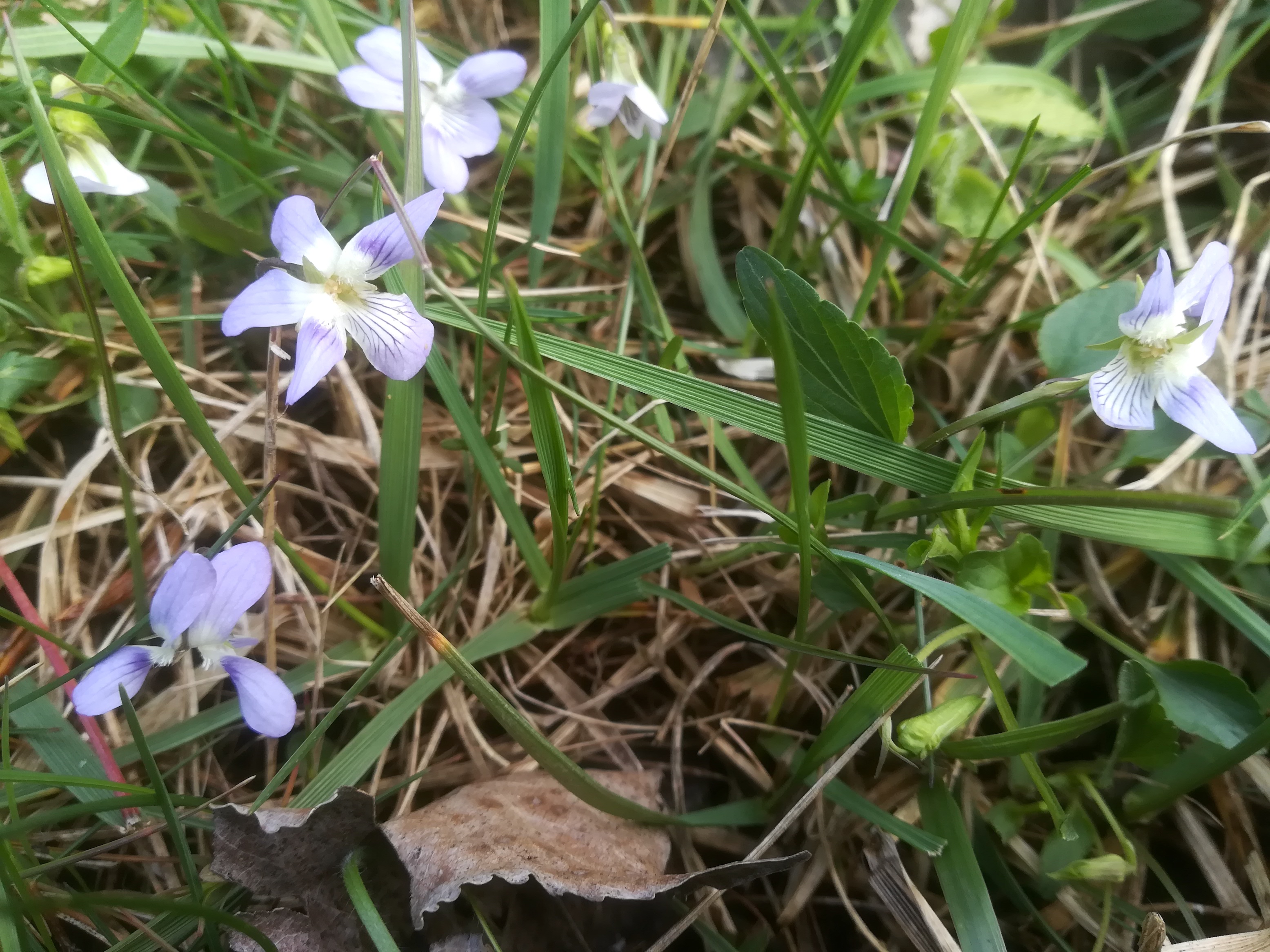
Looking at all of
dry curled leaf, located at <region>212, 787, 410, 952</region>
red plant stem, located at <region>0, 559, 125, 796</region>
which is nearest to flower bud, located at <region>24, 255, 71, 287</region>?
red plant stem, located at <region>0, 559, 125, 796</region>

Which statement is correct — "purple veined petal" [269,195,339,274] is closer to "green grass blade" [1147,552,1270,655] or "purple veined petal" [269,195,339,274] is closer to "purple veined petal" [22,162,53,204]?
"purple veined petal" [22,162,53,204]

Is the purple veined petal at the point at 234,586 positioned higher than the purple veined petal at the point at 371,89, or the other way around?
the purple veined petal at the point at 371,89

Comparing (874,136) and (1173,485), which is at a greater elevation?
(874,136)

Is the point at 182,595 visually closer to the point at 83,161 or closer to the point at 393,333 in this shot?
the point at 393,333

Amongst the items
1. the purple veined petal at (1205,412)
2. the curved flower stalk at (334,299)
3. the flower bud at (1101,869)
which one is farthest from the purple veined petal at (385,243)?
the flower bud at (1101,869)


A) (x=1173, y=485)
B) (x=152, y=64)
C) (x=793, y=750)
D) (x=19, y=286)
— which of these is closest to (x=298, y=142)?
(x=152, y=64)

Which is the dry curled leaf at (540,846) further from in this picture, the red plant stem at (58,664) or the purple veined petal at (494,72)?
the purple veined petal at (494,72)

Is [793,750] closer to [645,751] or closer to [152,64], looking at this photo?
[645,751]

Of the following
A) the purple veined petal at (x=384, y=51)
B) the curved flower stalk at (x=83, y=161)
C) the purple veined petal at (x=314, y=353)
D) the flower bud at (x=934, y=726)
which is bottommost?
the flower bud at (x=934, y=726)
